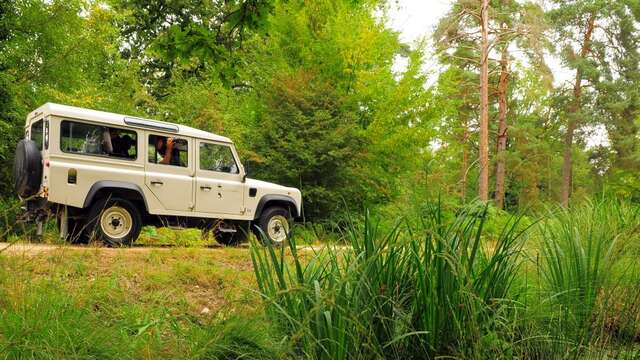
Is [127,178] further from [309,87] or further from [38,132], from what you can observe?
[309,87]

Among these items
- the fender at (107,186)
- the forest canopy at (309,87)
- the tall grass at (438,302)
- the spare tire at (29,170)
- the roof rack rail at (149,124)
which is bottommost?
the tall grass at (438,302)

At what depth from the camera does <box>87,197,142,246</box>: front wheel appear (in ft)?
26.2

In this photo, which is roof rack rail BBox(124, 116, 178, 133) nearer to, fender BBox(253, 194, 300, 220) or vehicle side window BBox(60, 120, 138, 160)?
vehicle side window BBox(60, 120, 138, 160)

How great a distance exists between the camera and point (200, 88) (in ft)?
57.1

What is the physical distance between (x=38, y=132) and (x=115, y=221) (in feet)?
5.90

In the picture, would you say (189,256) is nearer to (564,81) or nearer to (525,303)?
(525,303)

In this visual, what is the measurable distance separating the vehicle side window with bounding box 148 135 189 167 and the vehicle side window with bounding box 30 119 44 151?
1.54m

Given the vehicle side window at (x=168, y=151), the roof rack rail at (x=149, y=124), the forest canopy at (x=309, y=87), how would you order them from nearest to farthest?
the roof rack rail at (x=149, y=124) → the vehicle side window at (x=168, y=151) → the forest canopy at (x=309, y=87)

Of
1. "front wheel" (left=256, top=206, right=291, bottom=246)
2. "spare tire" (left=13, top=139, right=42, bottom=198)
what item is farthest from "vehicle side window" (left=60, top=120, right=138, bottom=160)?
"front wheel" (left=256, top=206, right=291, bottom=246)

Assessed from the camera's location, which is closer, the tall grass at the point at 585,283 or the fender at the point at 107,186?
the tall grass at the point at 585,283

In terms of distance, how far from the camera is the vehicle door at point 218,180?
9172 mm

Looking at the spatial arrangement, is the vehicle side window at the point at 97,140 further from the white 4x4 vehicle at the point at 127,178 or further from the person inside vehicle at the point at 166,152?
the person inside vehicle at the point at 166,152

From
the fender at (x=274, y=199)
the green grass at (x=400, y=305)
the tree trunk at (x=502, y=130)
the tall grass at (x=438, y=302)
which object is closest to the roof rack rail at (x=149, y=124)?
the fender at (x=274, y=199)

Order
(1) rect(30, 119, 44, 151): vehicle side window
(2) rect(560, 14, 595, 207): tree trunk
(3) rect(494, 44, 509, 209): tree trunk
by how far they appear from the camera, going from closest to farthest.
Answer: (1) rect(30, 119, 44, 151): vehicle side window → (3) rect(494, 44, 509, 209): tree trunk → (2) rect(560, 14, 595, 207): tree trunk
